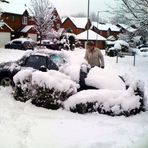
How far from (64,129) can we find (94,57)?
Answer: 496cm

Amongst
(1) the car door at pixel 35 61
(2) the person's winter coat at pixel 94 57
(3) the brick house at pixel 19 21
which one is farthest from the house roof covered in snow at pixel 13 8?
(2) the person's winter coat at pixel 94 57

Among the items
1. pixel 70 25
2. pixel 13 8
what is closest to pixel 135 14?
pixel 13 8

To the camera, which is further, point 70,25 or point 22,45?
point 70,25

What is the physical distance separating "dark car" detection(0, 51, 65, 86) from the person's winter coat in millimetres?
1063

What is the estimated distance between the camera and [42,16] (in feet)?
165

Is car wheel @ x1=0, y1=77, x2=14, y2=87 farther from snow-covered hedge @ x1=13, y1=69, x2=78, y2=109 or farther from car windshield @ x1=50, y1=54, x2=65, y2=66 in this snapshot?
car windshield @ x1=50, y1=54, x2=65, y2=66

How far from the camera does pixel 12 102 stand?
374 inches

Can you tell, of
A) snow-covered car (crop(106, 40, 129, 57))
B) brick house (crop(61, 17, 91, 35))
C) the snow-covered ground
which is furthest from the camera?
brick house (crop(61, 17, 91, 35))

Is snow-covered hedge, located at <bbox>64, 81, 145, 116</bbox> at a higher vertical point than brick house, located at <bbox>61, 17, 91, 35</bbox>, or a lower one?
higher

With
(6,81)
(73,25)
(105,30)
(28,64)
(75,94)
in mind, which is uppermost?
(28,64)

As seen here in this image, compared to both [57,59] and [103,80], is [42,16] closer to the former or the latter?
[57,59]

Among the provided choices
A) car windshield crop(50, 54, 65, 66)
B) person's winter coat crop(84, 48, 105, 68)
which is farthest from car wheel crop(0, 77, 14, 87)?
person's winter coat crop(84, 48, 105, 68)

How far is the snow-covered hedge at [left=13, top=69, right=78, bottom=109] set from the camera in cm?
907

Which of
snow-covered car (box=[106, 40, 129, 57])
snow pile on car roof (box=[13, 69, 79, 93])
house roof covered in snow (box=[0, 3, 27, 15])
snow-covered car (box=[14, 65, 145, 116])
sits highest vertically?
snow pile on car roof (box=[13, 69, 79, 93])
